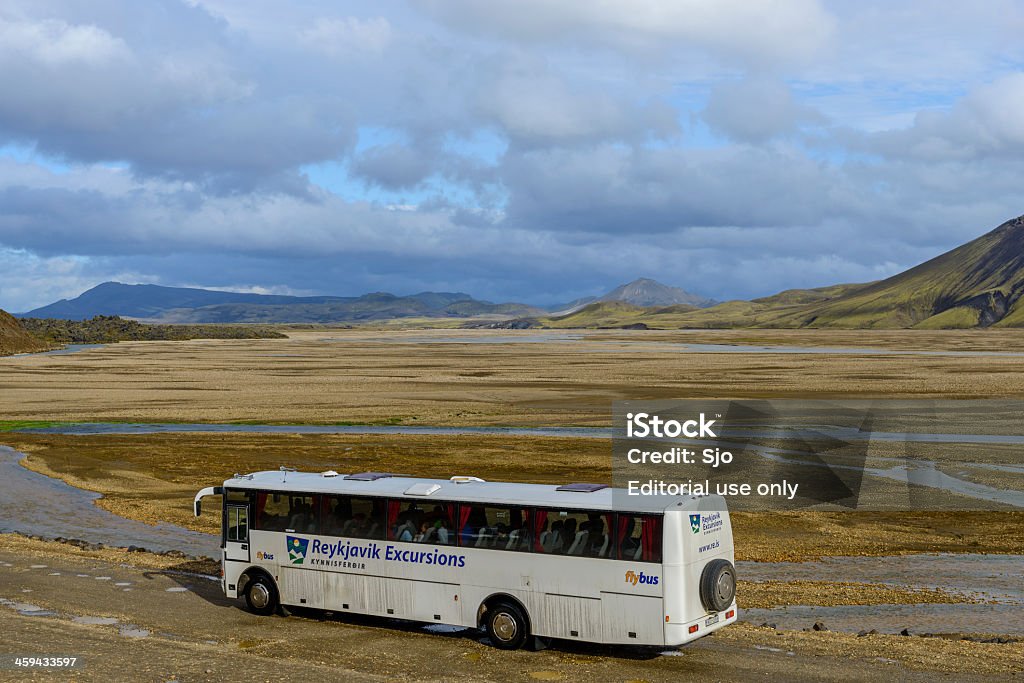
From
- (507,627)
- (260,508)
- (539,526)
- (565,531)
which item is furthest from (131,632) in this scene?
(565,531)

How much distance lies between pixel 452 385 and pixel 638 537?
3358 inches

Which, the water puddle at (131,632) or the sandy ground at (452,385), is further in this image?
the sandy ground at (452,385)

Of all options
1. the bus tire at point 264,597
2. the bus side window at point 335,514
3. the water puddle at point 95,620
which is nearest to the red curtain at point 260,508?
the bus tire at point 264,597

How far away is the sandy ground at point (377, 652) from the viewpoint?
2058 centimetres

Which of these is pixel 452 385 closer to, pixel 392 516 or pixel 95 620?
pixel 95 620

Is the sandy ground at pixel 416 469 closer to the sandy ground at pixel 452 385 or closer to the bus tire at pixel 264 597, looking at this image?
the sandy ground at pixel 452 385

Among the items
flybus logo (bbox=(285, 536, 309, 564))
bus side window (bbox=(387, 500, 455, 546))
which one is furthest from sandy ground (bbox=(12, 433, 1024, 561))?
flybus logo (bbox=(285, 536, 309, 564))

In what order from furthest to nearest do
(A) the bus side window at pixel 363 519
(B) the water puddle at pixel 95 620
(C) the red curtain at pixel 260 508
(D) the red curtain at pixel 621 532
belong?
(C) the red curtain at pixel 260 508 < (B) the water puddle at pixel 95 620 < (A) the bus side window at pixel 363 519 < (D) the red curtain at pixel 621 532

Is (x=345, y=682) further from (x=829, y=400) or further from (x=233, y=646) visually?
(x=829, y=400)

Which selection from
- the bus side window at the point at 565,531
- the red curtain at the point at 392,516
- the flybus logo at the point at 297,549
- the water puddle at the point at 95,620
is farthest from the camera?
the flybus logo at the point at 297,549

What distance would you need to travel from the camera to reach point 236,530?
88.3 ft

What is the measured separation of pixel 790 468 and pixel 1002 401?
3791 centimetres

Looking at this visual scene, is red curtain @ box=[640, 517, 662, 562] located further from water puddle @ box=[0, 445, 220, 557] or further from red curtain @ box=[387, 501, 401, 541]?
water puddle @ box=[0, 445, 220, 557]

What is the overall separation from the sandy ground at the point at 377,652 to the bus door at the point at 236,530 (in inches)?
63.0
